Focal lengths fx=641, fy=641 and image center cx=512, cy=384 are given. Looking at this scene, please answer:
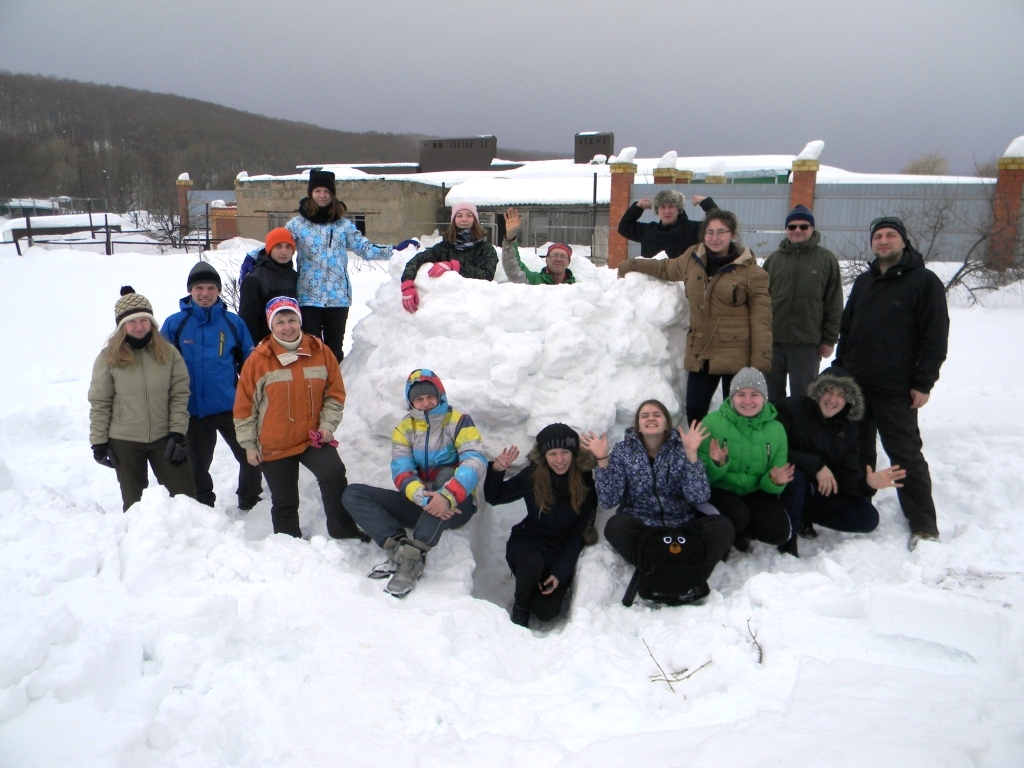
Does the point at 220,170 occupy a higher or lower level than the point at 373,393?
higher

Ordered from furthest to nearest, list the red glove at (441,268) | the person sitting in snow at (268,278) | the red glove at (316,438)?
the red glove at (441,268)
the person sitting in snow at (268,278)
the red glove at (316,438)

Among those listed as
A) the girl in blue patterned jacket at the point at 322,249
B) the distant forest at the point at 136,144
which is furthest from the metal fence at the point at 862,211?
the distant forest at the point at 136,144

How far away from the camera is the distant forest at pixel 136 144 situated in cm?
4550

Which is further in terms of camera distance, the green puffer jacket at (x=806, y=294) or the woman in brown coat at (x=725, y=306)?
the green puffer jacket at (x=806, y=294)

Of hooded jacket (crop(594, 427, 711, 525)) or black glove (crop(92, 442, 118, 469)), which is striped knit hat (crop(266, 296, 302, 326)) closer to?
black glove (crop(92, 442, 118, 469))

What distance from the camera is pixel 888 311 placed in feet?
11.7

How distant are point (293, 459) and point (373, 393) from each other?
2.65ft

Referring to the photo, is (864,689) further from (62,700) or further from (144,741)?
(62,700)

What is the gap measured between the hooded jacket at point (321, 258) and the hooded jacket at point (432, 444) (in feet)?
4.14

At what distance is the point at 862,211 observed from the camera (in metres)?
15.5

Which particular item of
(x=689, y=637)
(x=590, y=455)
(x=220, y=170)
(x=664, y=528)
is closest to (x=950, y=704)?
(x=689, y=637)

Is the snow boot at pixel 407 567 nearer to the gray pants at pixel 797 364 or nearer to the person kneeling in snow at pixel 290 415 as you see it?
the person kneeling in snow at pixel 290 415

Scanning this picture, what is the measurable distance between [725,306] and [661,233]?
1033 mm

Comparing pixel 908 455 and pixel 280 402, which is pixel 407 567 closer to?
pixel 280 402
